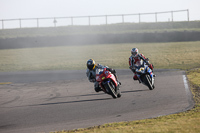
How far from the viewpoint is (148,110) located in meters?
10.4

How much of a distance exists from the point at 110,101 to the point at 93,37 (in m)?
31.7

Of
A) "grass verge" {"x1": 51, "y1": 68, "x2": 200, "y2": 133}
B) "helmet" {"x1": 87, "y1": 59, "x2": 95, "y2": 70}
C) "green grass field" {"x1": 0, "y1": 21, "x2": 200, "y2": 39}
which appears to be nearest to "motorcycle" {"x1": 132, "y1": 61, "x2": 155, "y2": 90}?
"helmet" {"x1": 87, "y1": 59, "x2": 95, "y2": 70}

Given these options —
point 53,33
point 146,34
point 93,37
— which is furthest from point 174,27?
point 53,33

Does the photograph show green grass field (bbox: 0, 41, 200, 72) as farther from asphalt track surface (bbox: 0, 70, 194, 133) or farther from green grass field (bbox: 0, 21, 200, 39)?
asphalt track surface (bbox: 0, 70, 194, 133)

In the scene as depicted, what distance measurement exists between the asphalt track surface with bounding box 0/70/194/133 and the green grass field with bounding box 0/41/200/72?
13124mm

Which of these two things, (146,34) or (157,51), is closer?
(157,51)

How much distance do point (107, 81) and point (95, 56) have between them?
75.9 feet

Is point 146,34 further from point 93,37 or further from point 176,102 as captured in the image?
point 176,102

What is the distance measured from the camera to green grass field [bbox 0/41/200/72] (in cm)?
3019

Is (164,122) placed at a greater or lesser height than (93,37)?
lesser

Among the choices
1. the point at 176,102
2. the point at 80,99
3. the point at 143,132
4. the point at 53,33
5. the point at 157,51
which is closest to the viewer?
the point at 143,132

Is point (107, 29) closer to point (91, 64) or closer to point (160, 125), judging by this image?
point (91, 64)

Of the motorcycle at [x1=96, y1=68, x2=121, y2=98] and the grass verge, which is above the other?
the motorcycle at [x1=96, y1=68, x2=121, y2=98]

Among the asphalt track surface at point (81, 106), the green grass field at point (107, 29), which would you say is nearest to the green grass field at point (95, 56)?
the green grass field at point (107, 29)
